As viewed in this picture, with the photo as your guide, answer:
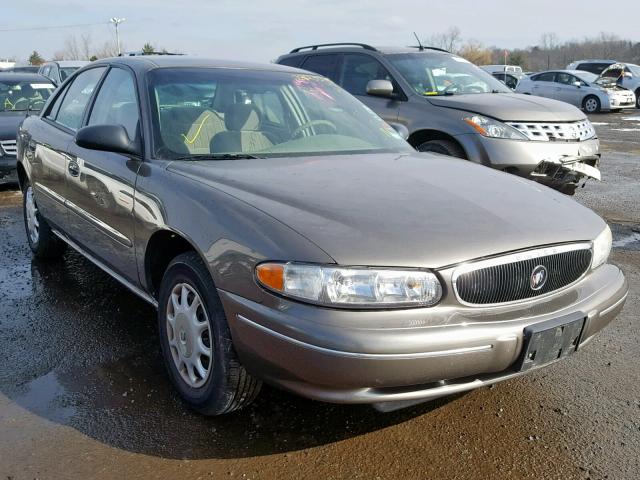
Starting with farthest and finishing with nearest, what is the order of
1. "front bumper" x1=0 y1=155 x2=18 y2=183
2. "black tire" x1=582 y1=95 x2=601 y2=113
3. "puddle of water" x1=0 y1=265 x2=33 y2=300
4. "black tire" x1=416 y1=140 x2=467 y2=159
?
"black tire" x1=582 y1=95 x2=601 y2=113
"front bumper" x1=0 y1=155 x2=18 y2=183
"black tire" x1=416 y1=140 x2=467 y2=159
"puddle of water" x1=0 y1=265 x2=33 y2=300

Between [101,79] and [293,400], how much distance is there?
2.48m

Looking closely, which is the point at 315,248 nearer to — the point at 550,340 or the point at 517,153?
the point at 550,340

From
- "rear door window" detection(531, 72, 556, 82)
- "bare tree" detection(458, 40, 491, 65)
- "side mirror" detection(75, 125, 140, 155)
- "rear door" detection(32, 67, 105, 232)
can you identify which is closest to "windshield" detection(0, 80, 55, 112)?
"rear door" detection(32, 67, 105, 232)

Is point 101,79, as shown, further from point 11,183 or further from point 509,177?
point 11,183

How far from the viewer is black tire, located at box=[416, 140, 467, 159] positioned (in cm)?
644

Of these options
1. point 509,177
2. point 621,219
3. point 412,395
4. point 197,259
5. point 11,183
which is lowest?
point 11,183

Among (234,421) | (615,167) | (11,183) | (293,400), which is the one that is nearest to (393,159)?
(293,400)

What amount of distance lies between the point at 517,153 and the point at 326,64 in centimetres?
288

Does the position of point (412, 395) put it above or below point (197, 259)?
below

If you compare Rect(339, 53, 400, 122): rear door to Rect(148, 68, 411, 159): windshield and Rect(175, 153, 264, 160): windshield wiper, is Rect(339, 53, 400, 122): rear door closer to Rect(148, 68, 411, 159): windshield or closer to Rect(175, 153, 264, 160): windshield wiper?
Rect(148, 68, 411, 159): windshield

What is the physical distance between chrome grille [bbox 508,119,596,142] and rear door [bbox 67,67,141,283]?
3.83 metres

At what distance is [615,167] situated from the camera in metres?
10.4

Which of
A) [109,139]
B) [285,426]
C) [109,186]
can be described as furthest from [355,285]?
[109,186]

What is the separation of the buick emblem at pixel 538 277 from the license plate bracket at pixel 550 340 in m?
0.14
